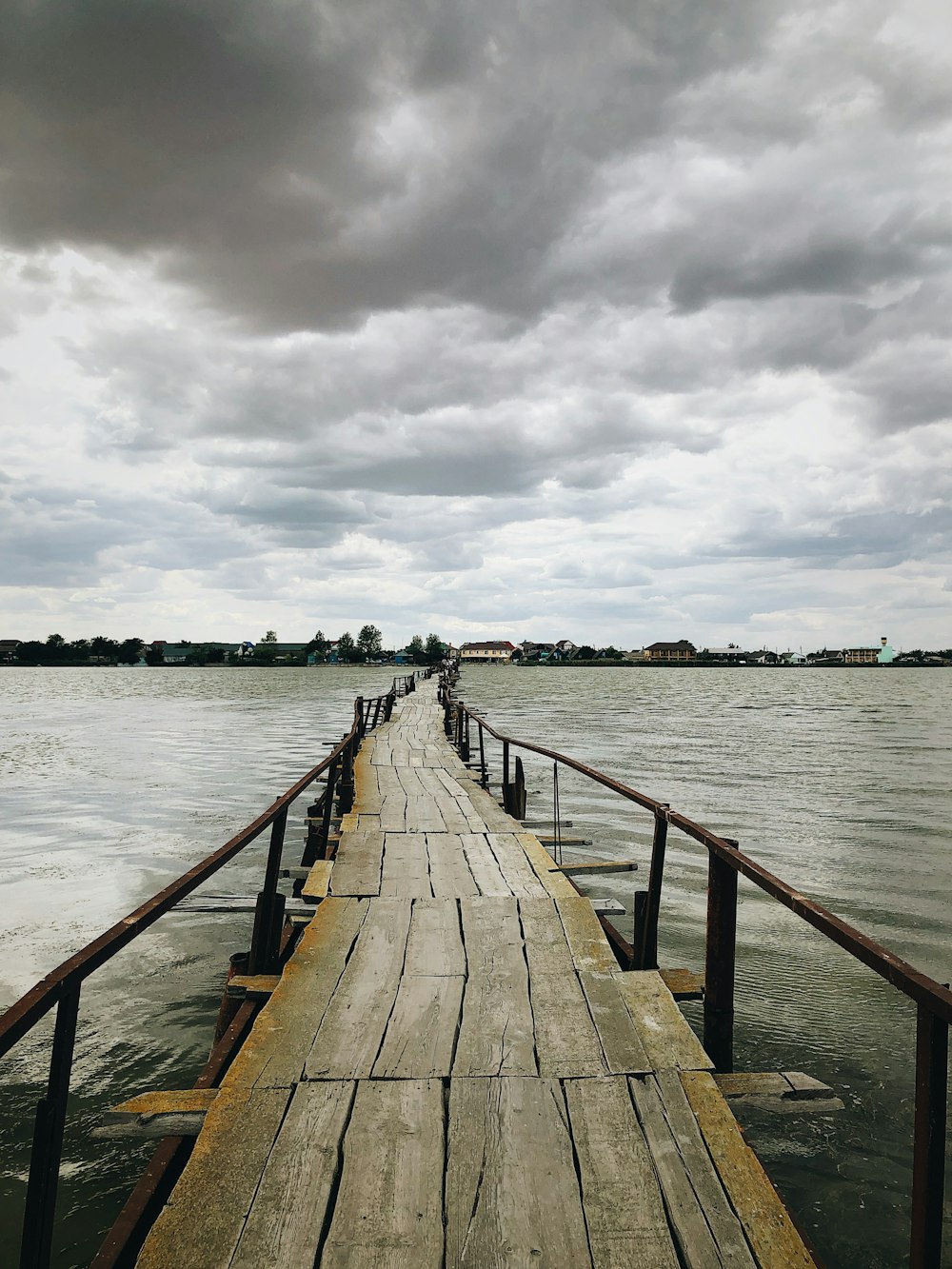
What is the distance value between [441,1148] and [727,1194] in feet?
3.07

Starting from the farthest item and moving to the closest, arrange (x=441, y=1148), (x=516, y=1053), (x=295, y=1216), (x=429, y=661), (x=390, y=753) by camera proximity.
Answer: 1. (x=429, y=661)
2. (x=390, y=753)
3. (x=516, y=1053)
4. (x=441, y=1148)
5. (x=295, y=1216)

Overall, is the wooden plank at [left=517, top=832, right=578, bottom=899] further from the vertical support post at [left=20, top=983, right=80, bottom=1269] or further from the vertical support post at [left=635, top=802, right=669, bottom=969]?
the vertical support post at [left=20, top=983, right=80, bottom=1269]

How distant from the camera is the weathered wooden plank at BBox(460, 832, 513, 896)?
562cm

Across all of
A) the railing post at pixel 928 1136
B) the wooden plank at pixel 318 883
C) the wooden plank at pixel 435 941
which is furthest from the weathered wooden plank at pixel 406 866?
the railing post at pixel 928 1136

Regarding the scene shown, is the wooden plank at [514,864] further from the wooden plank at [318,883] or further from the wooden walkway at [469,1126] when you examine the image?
the wooden plank at [318,883]

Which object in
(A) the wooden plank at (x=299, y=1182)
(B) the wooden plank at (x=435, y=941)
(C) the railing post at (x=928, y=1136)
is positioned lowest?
(A) the wooden plank at (x=299, y=1182)

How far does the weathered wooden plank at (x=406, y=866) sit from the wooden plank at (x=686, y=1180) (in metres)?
2.62

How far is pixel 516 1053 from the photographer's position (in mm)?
3311

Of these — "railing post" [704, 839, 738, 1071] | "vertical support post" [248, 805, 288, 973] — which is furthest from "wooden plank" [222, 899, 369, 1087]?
"railing post" [704, 839, 738, 1071]

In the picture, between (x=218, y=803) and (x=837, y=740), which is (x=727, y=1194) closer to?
(x=218, y=803)

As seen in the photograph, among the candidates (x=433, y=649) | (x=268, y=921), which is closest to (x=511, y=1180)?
(x=268, y=921)

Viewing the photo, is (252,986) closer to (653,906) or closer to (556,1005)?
(556,1005)

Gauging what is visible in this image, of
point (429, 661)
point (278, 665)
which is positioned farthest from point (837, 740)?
point (278, 665)

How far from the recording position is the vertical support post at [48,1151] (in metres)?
2.24
